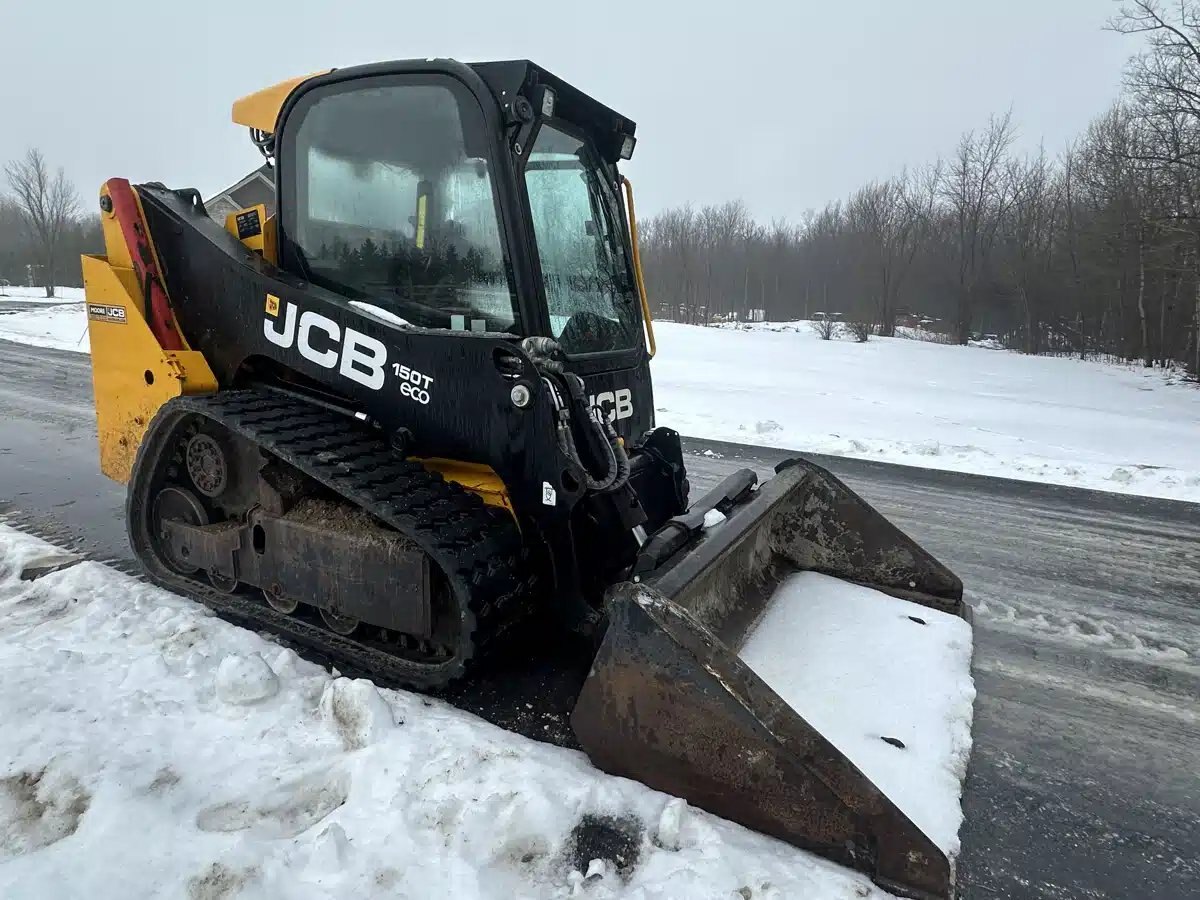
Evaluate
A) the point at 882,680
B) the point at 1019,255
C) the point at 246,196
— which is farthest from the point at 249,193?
the point at 1019,255

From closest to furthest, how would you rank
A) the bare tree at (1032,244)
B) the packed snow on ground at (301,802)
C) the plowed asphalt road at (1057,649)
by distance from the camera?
1. the packed snow on ground at (301,802)
2. the plowed asphalt road at (1057,649)
3. the bare tree at (1032,244)

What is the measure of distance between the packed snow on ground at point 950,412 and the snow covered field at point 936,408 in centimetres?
3

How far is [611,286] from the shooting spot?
3.84 meters

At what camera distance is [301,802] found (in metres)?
2.37

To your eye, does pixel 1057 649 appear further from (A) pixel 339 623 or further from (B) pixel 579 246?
(A) pixel 339 623

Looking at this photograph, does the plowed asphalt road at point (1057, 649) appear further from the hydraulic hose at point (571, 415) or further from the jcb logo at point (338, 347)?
the jcb logo at point (338, 347)

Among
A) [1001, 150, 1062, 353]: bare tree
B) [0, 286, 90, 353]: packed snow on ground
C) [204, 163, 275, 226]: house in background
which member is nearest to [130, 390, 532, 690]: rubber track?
[204, 163, 275, 226]: house in background

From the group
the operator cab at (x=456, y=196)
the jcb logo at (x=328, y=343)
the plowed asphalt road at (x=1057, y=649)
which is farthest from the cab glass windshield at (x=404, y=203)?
the plowed asphalt road at (x=1057, y=649)

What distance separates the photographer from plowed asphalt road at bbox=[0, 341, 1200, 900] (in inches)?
93.5

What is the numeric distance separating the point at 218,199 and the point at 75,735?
3086 millimetres

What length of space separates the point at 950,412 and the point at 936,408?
1.58 feet

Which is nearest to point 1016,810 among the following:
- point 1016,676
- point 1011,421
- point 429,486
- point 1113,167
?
point 1016,676

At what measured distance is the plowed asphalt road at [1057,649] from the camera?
238 centimetres

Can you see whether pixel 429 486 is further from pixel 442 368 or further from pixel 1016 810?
pixel 1016 810
